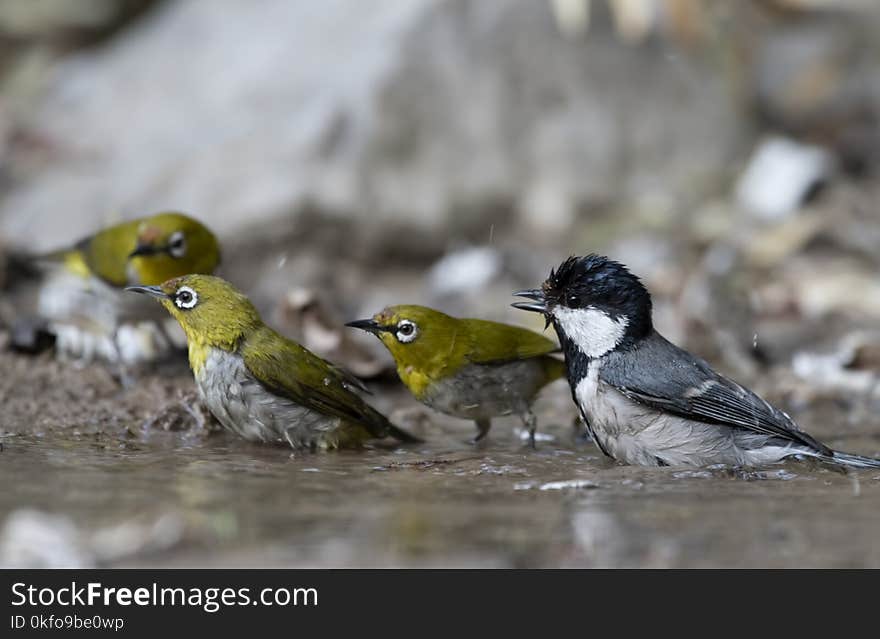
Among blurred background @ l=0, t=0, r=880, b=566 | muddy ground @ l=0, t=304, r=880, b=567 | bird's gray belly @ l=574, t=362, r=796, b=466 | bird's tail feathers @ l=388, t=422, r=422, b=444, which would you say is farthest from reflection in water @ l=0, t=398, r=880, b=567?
blurred background @ l=0, t=0, r=880, b=566

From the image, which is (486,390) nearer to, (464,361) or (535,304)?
(464,361)

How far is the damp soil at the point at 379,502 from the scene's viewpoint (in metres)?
3.49

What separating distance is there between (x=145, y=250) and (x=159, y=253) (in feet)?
0.28

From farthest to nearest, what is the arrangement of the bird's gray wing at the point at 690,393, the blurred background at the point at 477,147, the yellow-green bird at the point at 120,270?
the blurred background at the point at 477,147 → the yellow-green bird at the point at 120,270 → the bird's gray wing at the point at 690,393

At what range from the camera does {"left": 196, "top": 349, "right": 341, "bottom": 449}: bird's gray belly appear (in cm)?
544

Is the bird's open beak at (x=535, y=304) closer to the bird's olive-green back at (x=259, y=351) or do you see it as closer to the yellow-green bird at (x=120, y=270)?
the bird's olive-green back at (x=259, y=351)

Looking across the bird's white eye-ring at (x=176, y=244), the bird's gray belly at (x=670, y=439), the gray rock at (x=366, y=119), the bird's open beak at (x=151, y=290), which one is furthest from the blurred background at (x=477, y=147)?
the bird's gray belly at (x=670, y=439)

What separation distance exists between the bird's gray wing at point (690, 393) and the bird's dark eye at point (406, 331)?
36.1 inches

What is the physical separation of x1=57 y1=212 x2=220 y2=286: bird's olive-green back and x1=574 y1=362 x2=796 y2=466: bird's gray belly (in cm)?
250

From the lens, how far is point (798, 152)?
1078 centimetres

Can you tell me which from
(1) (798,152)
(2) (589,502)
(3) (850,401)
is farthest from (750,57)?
(2) (589,502)

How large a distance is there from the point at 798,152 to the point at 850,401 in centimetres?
421

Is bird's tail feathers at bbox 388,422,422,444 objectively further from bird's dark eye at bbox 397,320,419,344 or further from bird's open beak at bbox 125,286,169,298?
bird's open beak at bbox 125,286,169,298

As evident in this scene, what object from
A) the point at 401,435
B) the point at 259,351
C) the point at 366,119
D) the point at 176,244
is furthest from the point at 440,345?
the point at 366,119
